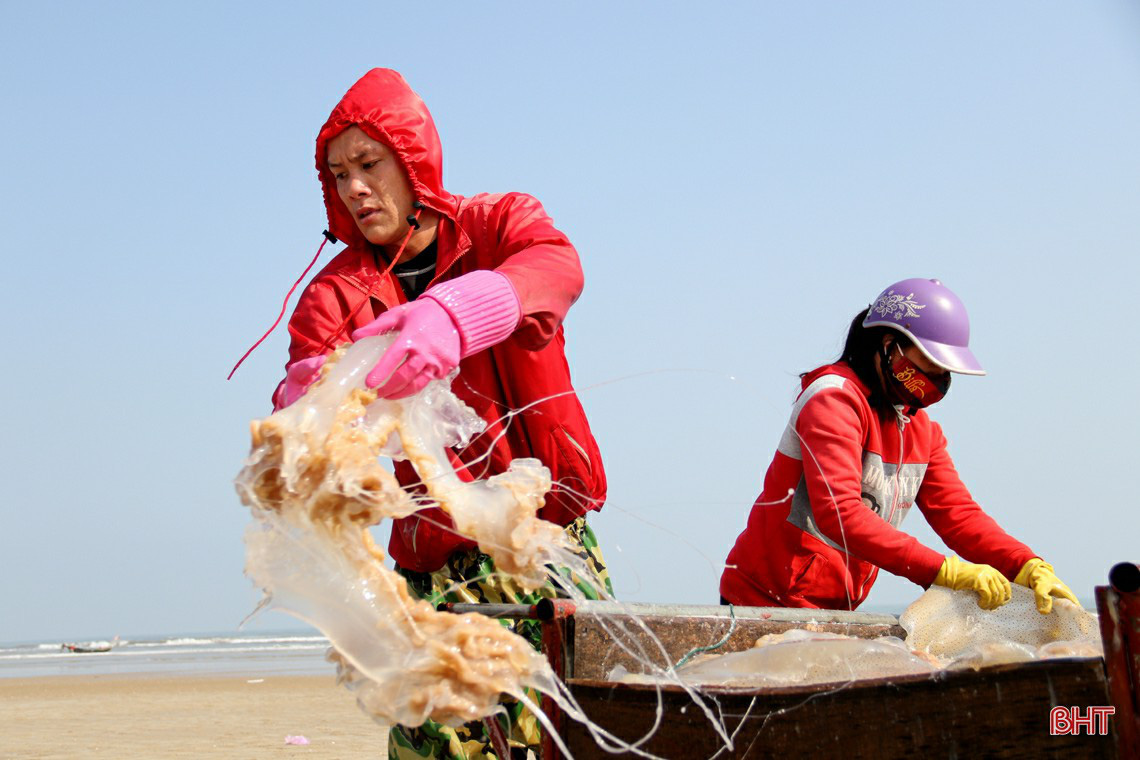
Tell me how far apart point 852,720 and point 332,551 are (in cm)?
96

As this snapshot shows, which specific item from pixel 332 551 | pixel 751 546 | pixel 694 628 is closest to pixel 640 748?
pixel 332 551

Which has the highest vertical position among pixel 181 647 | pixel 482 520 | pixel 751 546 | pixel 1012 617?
pixel 482 520

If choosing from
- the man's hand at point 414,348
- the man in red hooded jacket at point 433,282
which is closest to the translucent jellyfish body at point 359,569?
the man's hand at point 414,348

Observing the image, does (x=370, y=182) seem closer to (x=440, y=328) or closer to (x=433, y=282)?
(x=433, y=282)

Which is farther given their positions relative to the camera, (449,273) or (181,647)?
(181,647)

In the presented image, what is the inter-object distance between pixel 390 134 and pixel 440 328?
2.97 feet

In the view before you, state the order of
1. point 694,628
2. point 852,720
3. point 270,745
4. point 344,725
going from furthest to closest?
point 344,725 < point 270,745 < point 694,628 < point 852,720

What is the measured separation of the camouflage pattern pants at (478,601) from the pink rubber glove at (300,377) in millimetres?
670

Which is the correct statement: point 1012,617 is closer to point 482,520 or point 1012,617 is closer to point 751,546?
point 751,546

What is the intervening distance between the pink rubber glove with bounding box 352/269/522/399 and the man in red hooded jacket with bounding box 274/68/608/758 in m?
0.33

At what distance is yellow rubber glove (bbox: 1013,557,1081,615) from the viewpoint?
151 inches

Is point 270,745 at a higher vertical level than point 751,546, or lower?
lower

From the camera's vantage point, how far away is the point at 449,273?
3182mm

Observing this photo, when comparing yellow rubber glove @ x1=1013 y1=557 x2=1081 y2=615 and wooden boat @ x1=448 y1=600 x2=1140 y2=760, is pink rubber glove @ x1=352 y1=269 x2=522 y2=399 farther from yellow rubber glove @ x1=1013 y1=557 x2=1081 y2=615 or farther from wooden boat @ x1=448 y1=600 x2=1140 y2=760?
yellow rubber glove @ x1=1013 y1=557 x2=1081 y2=615
